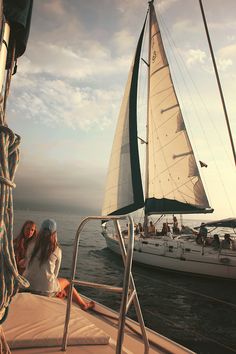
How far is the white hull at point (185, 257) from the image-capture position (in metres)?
12.7

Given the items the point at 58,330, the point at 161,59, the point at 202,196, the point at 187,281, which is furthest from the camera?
the point at 161,59

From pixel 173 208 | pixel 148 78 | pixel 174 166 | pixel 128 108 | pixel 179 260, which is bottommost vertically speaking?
pixel 179 260

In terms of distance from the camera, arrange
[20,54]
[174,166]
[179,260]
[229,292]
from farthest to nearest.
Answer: [174,166]
[179,260]
[229,292]
[20,54]

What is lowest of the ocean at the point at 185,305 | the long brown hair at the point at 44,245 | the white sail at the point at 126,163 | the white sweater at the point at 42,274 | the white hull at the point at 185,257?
the ocean at the point at 185,305

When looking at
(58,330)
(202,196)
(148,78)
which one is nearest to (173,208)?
(202,196)

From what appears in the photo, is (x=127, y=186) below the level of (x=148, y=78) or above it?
below

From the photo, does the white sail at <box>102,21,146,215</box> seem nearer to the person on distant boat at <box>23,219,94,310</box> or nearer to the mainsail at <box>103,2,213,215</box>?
the mainsail at <box>103,2,213,215</box>

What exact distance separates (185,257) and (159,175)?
606cm

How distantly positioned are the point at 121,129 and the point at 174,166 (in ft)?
18.6

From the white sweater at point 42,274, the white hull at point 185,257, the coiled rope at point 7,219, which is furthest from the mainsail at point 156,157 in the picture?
the coiled rope at point 7,219

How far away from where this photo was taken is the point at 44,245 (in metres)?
3.80

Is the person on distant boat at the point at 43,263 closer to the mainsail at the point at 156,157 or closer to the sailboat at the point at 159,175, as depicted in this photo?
the sailboat at the point at 159,175

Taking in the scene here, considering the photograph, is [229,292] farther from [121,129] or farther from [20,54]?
[121,129]

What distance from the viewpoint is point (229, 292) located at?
1147cm
